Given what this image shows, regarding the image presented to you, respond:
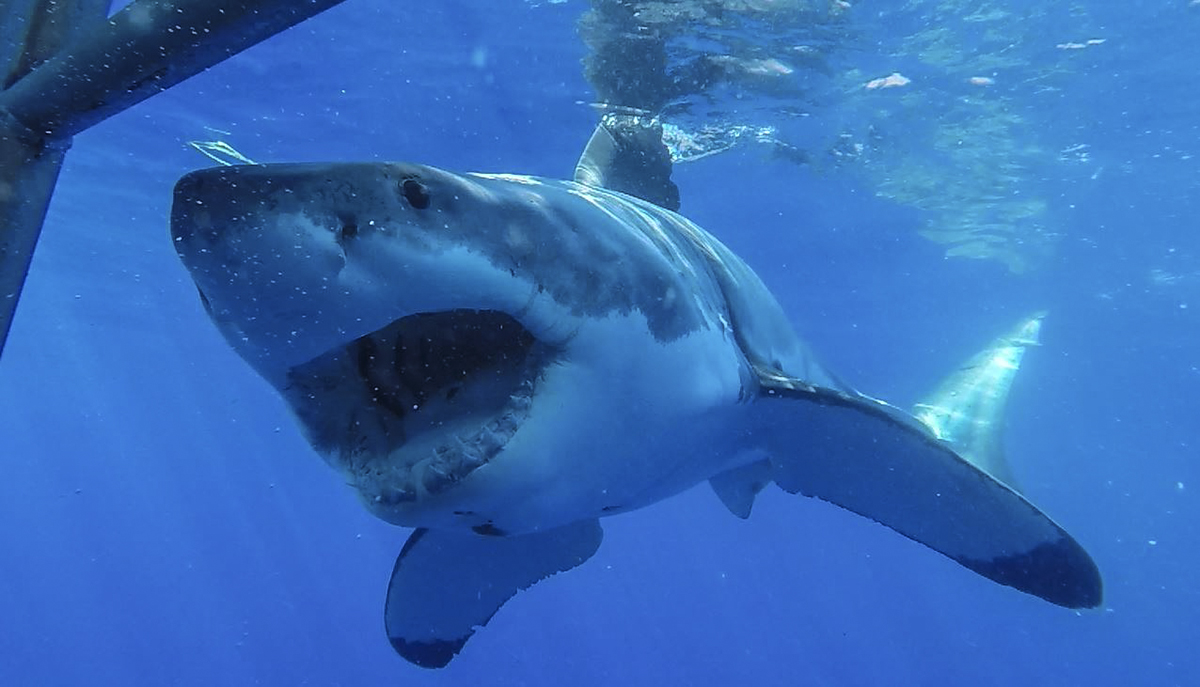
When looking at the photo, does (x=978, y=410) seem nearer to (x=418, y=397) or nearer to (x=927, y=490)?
(x=927, y=490)

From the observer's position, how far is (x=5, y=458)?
371ft

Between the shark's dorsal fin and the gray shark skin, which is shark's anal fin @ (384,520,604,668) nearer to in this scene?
the gray shark skin

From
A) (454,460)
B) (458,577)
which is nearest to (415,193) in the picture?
(454,460)

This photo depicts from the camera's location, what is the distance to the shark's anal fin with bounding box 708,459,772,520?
5703 mm

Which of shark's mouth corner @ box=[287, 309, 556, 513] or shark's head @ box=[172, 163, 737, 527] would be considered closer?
shark's head @ box=[172, 163, 737, 527]

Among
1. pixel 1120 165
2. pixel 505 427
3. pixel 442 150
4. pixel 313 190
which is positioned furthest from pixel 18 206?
pixel 1120 165

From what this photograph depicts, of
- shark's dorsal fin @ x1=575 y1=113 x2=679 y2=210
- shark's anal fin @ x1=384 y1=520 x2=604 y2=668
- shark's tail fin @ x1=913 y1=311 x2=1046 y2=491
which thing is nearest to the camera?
shark's anal fin @ x1=384 y1=520 x2=604 y2=668

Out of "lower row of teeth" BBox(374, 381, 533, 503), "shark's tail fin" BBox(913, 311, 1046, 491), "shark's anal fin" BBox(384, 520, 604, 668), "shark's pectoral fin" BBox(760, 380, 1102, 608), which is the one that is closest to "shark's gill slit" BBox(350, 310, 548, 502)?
"lower row of teeth" BBox(374, 381, 533, 503)

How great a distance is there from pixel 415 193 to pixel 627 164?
8.52 meters

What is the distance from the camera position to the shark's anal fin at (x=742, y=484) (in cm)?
570

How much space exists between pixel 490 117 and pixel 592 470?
15439 mm

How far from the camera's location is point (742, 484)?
6.04 meters

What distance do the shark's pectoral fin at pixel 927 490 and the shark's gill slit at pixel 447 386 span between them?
5.52 feet

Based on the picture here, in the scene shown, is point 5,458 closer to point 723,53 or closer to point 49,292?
point 49,292
